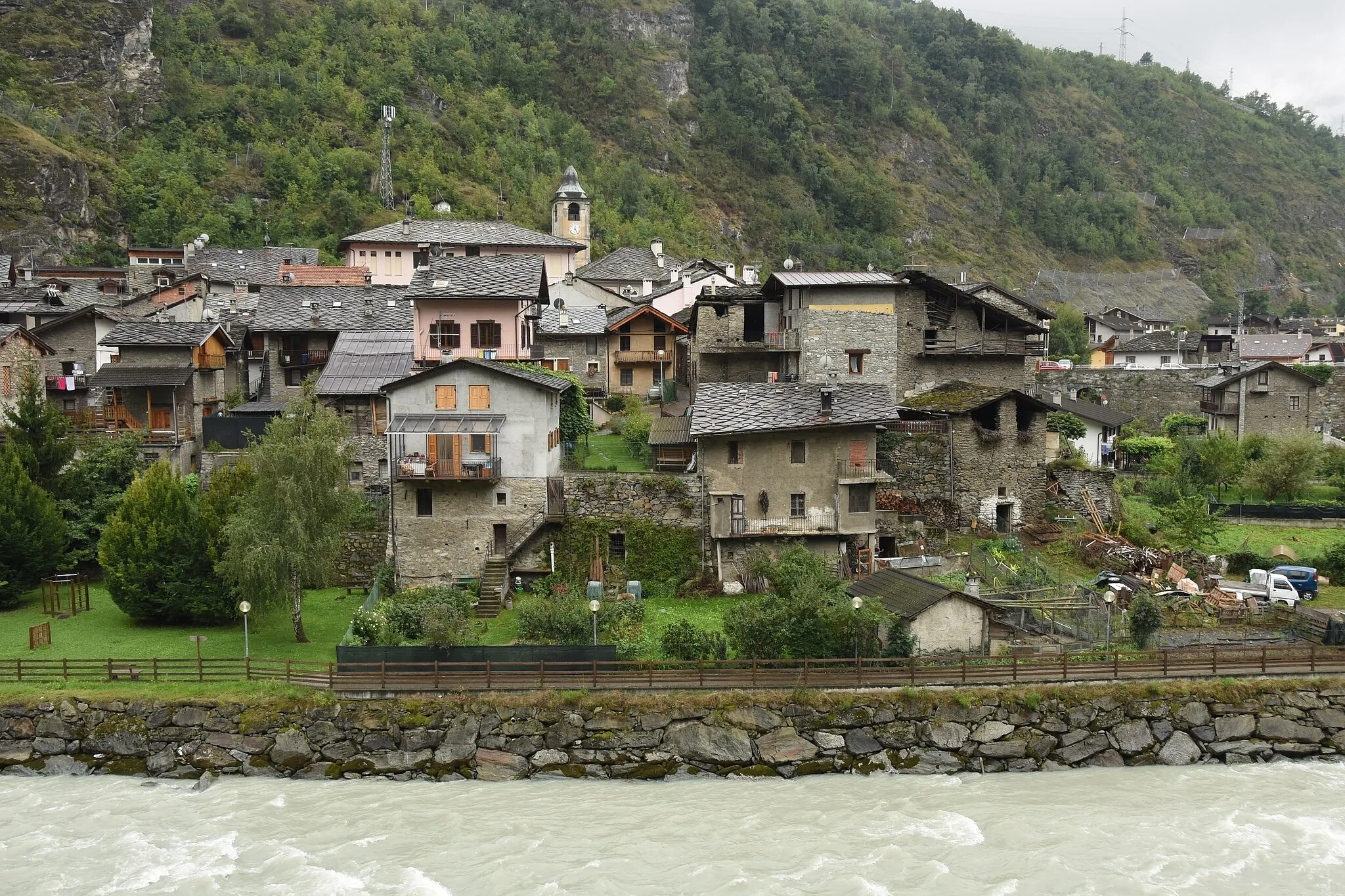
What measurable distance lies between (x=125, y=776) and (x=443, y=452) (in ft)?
38.8

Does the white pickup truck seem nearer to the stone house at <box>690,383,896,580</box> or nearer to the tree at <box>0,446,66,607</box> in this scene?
the stone house at <box>690,383,896,580</box>

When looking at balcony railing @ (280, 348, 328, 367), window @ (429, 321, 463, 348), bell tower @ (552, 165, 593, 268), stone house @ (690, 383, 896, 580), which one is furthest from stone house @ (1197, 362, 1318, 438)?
bell tower @ (552, 165, 593, 268)

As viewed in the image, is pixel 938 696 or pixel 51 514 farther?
pixel 51 514

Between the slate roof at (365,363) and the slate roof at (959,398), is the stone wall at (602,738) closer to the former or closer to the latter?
the slate roof at (959,398)

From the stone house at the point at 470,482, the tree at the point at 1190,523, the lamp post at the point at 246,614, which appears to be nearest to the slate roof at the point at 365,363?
the stone house at the point at 470,482

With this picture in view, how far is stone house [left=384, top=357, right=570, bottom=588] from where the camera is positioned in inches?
1273

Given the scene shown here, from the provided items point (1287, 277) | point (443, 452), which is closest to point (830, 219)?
point (1287, 277)

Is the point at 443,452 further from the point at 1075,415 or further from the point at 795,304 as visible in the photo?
the point at 1075,415

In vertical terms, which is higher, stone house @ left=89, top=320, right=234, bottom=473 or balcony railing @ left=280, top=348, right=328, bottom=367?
balcony railing @ left=280, top=348, right=328, bottom=367

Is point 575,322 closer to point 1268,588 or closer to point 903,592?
point 903,592

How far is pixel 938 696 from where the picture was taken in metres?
26.1

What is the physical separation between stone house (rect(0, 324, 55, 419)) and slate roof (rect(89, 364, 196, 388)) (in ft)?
7.43

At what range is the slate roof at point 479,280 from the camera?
129ft

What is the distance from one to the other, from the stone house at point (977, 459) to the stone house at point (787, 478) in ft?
13.4
